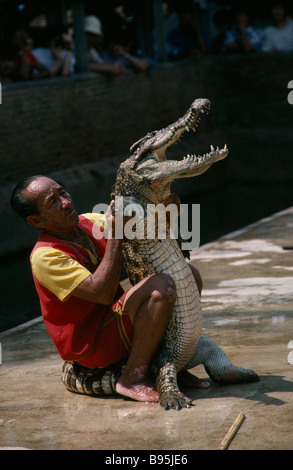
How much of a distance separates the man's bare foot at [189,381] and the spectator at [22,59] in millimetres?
6100

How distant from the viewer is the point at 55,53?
391 inches

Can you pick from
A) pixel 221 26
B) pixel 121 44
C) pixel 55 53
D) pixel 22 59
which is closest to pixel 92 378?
pixel 22 59

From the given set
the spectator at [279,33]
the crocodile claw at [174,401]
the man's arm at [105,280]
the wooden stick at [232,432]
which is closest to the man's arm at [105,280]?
the man's arm at [105,280]

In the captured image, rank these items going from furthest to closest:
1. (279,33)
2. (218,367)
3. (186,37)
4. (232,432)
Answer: (186,37), (279,33), (218,367), (232,432)

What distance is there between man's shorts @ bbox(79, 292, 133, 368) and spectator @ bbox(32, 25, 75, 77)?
6658 millimetres

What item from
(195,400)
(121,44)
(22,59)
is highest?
(121,44)

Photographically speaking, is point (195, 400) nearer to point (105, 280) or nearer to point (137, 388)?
point (137, 388)

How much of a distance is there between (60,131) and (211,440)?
7.04m

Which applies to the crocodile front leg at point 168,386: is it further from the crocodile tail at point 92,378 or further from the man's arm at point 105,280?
the man's arm at point 105,280

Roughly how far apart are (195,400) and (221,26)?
9789mm

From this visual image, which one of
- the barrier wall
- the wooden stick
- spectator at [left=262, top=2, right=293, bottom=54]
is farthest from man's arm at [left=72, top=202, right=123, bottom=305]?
spectator at [left=262, top=2, right=293, bottom=54]

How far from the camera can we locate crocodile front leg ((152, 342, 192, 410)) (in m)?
3.55

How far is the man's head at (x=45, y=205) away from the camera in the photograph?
3680 millimetres

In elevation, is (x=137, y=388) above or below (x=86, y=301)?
below
